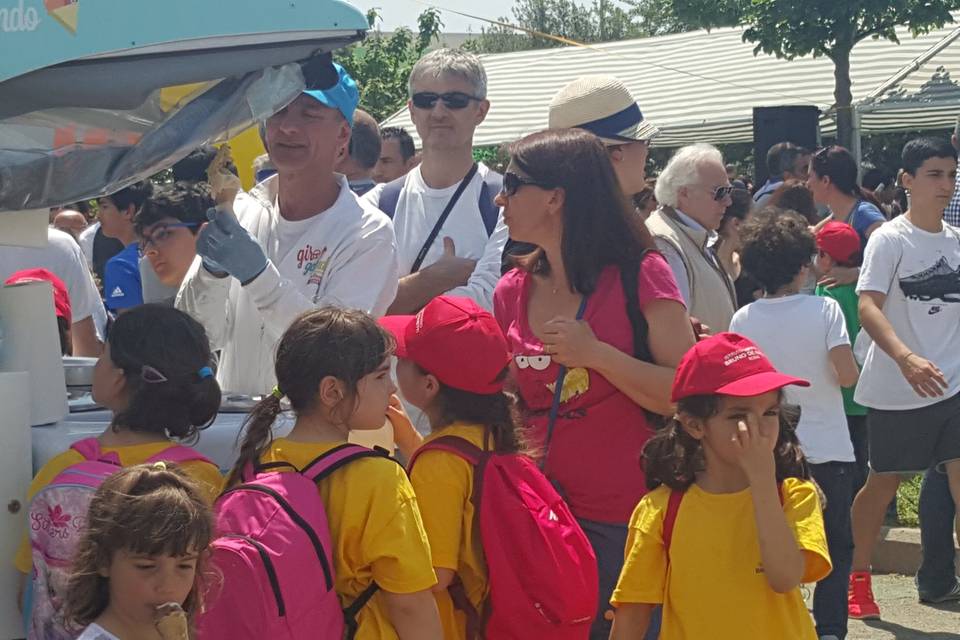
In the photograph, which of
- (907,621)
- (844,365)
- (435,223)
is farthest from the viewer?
(907,621)

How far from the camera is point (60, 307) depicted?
4438 mm

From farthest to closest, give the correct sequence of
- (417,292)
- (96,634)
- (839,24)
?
(839,24) < (417,292) < (96,634)

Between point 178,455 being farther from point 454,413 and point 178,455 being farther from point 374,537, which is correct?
point 454,413

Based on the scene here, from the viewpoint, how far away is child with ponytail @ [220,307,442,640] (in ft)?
9.64

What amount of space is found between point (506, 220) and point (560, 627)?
113 cm

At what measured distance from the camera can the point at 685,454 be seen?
11.0 ft

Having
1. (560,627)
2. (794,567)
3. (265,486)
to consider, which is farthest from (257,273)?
(794,567)

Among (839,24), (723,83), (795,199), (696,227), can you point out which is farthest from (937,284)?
(723,83)

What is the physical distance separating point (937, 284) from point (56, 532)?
187 inches

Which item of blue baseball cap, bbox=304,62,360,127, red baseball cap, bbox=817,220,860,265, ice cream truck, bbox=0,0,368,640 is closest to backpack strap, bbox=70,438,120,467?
ice cream truck, bbox=0,0,368,640

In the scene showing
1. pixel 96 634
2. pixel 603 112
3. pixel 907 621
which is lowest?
pixel 907 621

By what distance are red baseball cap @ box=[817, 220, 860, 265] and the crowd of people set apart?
96.0 inches

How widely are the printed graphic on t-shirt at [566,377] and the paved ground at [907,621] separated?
3.19 m

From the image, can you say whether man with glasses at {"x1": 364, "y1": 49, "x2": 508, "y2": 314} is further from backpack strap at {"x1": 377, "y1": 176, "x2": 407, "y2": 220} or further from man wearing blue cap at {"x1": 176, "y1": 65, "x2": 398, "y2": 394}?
man wearing blue cap at {"x1": 176, "y1": 65, "x2": 398, "y2": 394}
